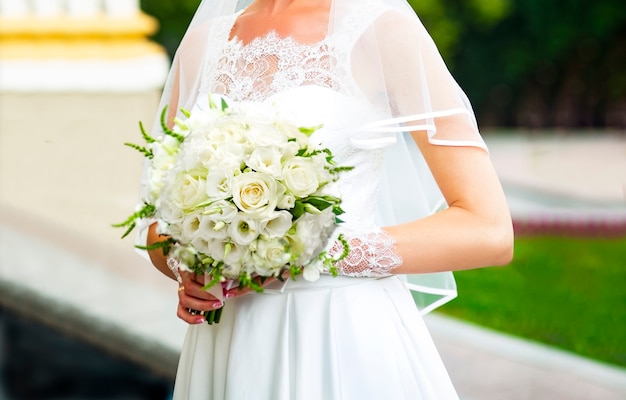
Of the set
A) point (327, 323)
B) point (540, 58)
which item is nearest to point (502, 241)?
point (327, 323)

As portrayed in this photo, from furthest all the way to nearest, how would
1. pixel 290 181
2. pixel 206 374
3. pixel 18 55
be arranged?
pixel 18 55, pixel 206 374, pixel 290 181

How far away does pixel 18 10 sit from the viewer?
→ 21.7ft

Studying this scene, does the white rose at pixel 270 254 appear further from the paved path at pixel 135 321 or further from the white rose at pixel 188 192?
the paved path at pixel 135 321

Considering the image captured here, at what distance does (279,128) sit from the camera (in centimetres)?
173

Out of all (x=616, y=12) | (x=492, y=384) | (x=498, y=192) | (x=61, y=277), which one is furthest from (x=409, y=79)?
(x=616, y=12)

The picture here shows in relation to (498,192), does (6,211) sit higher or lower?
lower

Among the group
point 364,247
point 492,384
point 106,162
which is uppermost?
point 364,247

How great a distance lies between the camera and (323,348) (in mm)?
2020

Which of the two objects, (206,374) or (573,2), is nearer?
(206,374)

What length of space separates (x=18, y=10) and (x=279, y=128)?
545 cm

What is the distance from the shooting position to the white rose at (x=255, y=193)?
5.41ft

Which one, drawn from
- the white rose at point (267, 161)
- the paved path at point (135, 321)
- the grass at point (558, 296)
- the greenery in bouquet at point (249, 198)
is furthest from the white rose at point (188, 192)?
the grass at point (558, 296)

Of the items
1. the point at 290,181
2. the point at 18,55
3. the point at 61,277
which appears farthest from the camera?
the point at 18,55

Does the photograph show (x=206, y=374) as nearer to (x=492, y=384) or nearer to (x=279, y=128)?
(x=279, y=128)
